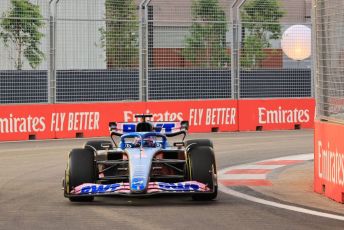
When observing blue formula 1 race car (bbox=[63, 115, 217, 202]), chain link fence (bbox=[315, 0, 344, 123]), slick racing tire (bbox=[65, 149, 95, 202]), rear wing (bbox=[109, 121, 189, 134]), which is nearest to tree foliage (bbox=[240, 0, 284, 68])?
rear wing (bbox=[109, 121, 189, 134])

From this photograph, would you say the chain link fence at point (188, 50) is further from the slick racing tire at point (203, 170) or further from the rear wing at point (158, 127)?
the slick racing tire at point (203, 170)

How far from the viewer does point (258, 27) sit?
25.5 m

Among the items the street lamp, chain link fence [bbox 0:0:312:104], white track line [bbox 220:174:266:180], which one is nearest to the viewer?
white track line [bbox 220:174:266:180]

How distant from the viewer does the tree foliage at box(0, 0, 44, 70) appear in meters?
21.7

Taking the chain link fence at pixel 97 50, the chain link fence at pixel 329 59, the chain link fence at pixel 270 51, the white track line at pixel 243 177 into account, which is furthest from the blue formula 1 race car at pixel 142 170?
the chain link fence at pixel 270 51

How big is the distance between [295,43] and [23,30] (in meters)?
7.50

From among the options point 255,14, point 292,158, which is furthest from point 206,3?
point 292,158

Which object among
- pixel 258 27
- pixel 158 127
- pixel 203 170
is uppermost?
pixel 258 27

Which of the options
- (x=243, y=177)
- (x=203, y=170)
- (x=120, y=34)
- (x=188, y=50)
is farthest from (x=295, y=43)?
(x=203, y=170)

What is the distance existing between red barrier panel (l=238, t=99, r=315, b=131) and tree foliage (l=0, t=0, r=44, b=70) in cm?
568

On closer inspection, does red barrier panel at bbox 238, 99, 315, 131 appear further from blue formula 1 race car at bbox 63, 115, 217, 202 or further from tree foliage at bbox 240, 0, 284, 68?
blue formula 1 race car at bbox 63, 115, 217, 202

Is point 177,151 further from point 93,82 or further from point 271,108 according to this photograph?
point 271,108

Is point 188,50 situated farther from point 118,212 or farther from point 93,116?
point 118,212

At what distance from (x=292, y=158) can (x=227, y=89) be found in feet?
26.4
